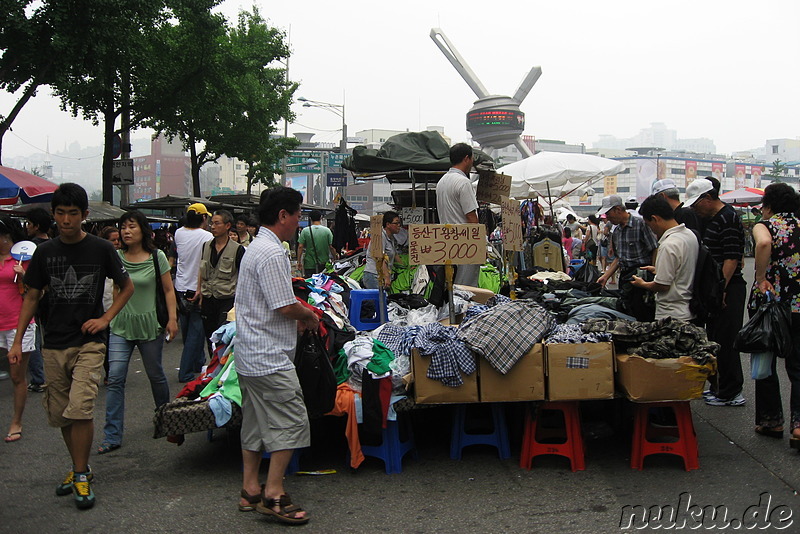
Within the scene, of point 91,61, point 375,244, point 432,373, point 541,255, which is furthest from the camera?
point 91,61

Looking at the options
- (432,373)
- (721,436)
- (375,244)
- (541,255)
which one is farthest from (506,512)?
(541,255)

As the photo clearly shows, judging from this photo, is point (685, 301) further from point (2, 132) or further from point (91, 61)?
point (2, 132)

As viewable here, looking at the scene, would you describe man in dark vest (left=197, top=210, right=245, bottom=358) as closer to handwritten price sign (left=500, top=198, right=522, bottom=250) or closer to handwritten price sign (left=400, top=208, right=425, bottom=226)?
handwritten price sign (left=500, top=198, right=522, bottom=250)

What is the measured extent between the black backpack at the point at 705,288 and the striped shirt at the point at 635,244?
1509 mm

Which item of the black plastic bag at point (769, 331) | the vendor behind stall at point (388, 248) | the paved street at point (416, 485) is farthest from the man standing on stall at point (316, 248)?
the black plastic bag at point (769, 331)

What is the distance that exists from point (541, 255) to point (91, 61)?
375 inches

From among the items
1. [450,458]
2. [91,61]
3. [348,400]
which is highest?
[91,61]

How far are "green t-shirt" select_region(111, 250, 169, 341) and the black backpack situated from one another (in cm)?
424

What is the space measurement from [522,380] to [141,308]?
3085 mm

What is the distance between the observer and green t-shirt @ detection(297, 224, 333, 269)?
43.5 feet

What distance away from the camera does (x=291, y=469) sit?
4906mm

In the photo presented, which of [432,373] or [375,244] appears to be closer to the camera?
[432,373]

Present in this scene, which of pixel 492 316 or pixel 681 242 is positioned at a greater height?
pixel 681 242

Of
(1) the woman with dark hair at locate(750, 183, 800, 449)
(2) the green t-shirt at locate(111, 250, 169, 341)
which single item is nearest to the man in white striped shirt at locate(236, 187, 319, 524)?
(2) the green t-shirt at locate(111, 250, 169, 341)
